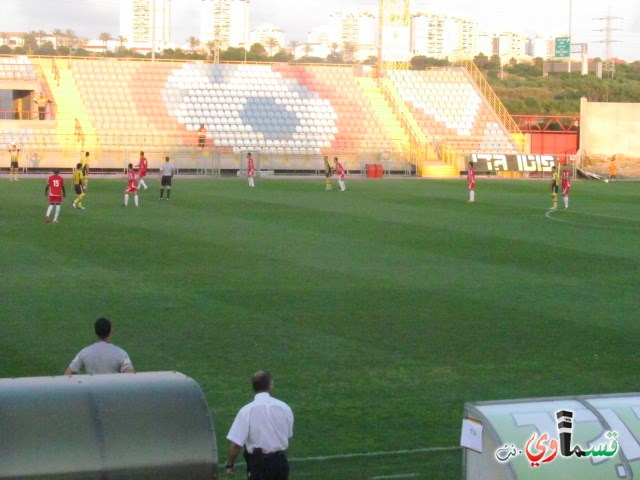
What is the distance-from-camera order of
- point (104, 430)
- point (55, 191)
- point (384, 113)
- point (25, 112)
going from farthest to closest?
point (384, 113) < point (25, 112) < point (55, 191) < point (104, 430)

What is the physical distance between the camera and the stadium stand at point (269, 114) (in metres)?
58.3

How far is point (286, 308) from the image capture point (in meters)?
16.9

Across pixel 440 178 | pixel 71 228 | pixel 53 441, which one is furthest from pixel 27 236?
pixel 440 178

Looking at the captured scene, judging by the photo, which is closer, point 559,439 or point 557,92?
point 559,439

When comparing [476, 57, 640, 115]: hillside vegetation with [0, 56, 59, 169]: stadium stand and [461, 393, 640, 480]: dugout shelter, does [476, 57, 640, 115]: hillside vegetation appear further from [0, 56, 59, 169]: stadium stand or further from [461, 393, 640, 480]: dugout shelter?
[461, 393, 640, 480]: dugout shelter

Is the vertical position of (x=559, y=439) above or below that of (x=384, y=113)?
below

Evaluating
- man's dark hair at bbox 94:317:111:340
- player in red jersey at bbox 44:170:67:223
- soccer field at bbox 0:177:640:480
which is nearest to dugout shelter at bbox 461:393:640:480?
soccer field at bbox 0:177:640:480

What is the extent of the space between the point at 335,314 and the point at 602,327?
3954 mm

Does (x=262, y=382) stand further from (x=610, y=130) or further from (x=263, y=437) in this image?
(x=610, y=130)

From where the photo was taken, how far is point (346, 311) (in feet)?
55.2

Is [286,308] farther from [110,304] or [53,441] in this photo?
[53,441]

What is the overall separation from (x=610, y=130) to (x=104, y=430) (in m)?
63.2

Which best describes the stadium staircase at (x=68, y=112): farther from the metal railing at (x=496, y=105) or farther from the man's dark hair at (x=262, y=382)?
the man's dark hair at (x=262, y=382)

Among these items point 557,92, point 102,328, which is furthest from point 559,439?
point 557,92
